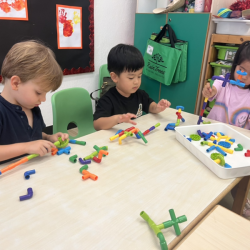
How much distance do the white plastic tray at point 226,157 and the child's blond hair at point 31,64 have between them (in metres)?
0.59

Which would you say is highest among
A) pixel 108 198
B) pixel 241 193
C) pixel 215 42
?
pixel 215 42

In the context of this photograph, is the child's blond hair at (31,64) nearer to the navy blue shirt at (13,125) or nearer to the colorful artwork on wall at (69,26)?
the navy blue shirt at (13,125)

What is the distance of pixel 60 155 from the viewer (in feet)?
2.83

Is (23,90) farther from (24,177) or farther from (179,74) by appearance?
(179,74)

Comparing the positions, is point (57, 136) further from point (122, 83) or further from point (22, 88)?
point (122, 83)

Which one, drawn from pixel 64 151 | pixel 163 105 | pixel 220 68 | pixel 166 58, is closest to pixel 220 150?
pixel 163 105

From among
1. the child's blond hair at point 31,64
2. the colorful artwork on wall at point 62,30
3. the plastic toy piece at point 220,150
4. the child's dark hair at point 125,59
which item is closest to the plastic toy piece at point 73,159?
the child's blond hair at point 31,64

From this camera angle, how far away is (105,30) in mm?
2582

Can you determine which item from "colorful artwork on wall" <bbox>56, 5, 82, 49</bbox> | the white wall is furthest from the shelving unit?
"colorful artwork on wall" <bbox>56, 5, 82, 49</bbox>

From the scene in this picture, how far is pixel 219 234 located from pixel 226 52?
2.04 meters

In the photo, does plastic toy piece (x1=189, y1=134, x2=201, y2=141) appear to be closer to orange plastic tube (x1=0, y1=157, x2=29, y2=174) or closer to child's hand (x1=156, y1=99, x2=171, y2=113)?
child's hand (x1=156, y1=99, x2=171, y2=113)

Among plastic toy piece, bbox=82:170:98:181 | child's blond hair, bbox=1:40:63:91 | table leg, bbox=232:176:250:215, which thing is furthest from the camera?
table leg, bbox=232:176:250:215

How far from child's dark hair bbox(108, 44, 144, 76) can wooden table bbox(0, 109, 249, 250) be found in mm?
555

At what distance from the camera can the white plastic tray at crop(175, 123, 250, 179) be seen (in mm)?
768
